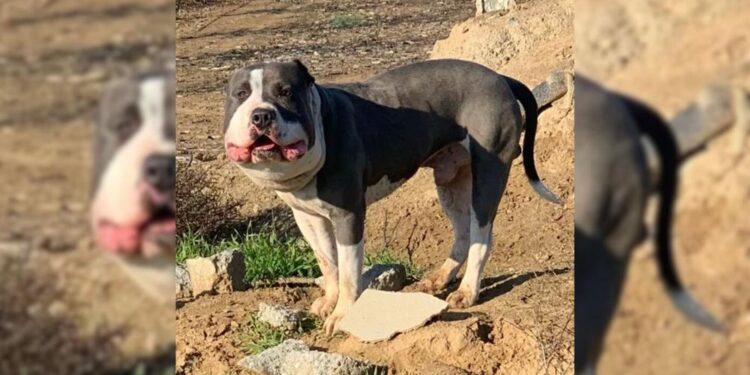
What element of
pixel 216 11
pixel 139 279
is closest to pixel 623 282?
pixel 139 279

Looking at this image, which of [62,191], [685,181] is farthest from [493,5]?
[62,191]

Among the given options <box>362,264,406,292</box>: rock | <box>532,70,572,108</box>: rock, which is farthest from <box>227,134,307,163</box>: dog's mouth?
<box>532,70,572,108</box>: rock

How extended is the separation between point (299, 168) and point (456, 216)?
0.56m

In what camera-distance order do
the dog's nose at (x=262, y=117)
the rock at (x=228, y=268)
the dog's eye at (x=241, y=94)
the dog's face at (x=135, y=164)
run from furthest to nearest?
the rock at (x=228, y=268) → the dog's eye at (x=241, y=94) → the dog's nose at (x=262, y=117) → the dog's face at (x=135, y=164)

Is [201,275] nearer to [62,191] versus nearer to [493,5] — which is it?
[493,5]

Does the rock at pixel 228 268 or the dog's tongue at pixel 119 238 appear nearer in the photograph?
the dog's tongue at pixel 119 238

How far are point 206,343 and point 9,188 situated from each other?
1713mm

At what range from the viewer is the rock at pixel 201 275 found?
9.41 feet

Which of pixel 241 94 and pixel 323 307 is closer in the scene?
pixel 241 94

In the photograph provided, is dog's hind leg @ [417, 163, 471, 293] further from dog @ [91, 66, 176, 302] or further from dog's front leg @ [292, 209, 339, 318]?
dog @ [91, 66, 176, 302]

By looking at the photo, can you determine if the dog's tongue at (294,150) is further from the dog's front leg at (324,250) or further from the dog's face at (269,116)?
the dog's front leg at (324,250)

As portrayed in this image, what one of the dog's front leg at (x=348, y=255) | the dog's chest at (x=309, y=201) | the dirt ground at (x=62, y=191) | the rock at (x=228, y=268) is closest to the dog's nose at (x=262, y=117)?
the dog's chest at (x=309, y=201)

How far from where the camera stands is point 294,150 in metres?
2.20

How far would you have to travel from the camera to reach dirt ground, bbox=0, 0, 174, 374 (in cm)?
99
